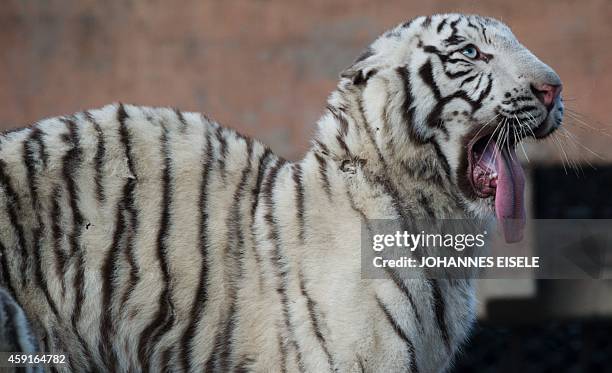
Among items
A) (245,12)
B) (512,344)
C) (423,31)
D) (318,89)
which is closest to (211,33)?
(245,12)

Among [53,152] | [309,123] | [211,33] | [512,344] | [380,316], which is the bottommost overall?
[380,316]

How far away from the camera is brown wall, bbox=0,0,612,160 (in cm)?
624

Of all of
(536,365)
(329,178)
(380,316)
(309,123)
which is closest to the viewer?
(380,316)

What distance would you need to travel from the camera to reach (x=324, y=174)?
86.7 inches

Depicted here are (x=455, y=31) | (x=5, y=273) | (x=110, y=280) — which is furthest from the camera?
(x=455, y=31)

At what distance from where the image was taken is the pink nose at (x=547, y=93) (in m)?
2.14

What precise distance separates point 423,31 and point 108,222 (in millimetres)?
822

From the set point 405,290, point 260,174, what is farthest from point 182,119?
point 405,290

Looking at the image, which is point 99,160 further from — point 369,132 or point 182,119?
point 369,132

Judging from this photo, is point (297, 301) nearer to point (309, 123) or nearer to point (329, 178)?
point (329, 178)

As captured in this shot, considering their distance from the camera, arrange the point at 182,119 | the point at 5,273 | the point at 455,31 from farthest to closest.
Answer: the point at 182,119
the point at 455,31
the point at 5,273

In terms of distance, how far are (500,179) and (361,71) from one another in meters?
0.39

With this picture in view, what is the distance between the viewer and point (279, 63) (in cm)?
630

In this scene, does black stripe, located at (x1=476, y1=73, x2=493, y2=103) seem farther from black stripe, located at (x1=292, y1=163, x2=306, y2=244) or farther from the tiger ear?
black stripe, located at (x1=292, y1=163, x2=306, y2=244)
